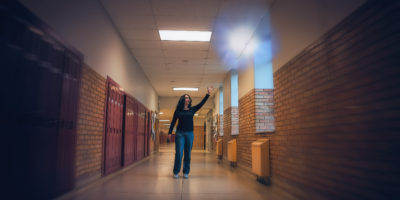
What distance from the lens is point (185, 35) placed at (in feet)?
19.9

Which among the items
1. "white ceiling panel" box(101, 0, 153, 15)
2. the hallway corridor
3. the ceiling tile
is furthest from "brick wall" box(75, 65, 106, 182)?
the ceiling tile

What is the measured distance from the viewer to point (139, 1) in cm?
451

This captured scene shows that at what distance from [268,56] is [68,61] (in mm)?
4029

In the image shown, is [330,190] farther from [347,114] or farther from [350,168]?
[347,114]

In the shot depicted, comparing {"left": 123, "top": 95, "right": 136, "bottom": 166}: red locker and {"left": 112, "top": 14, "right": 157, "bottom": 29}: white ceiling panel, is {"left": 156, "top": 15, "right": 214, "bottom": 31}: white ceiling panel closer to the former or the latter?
{"left": 112, "top": 14, "right": 157, "bottom": 29}: white ceiling panel

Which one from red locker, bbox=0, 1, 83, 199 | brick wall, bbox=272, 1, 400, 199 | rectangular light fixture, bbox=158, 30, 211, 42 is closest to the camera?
brick wall, bbox=272, 1, 400, 199

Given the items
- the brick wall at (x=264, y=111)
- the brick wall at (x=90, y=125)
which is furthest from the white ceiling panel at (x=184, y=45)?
the brick wall at (x=90, y=125)

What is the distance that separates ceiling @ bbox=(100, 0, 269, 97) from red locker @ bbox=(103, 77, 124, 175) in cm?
127

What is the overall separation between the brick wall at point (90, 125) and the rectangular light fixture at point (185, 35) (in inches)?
71.7

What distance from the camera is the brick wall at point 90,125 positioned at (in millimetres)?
3799

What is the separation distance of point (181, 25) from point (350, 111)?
395cm

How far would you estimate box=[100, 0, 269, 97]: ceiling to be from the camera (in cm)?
465

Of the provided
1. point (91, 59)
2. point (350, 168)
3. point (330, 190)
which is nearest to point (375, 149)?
point (350, 168)

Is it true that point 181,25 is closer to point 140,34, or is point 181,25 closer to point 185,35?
point 185,35
